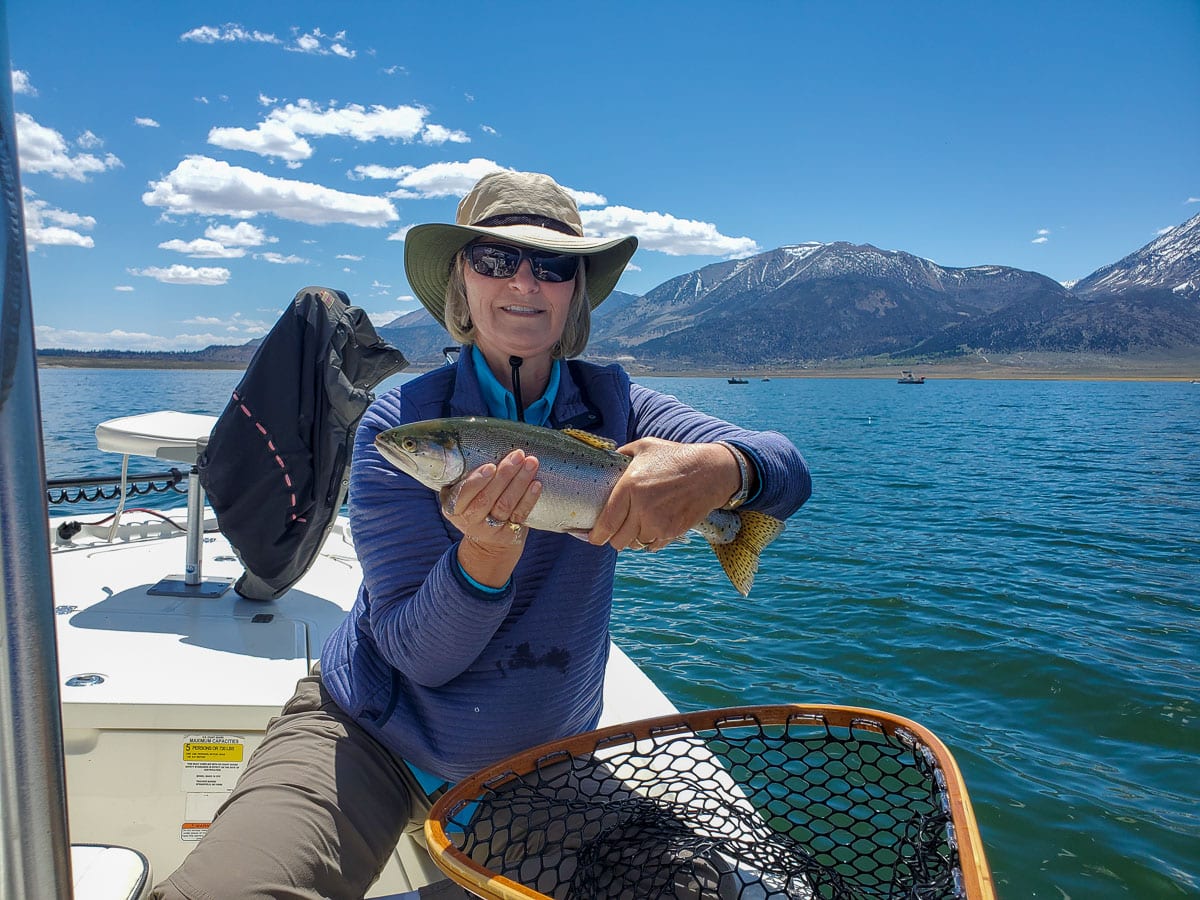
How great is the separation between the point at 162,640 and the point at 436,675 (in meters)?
2.46

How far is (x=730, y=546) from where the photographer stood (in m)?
2.91

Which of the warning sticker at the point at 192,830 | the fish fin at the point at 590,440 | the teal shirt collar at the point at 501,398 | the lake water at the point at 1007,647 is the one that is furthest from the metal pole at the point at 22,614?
the lake water at the point at 1007,647

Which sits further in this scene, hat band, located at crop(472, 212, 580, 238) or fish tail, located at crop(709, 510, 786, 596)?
hat band, located at crop(472, 212, 580, 238)

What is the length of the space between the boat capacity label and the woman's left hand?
7.46 ft

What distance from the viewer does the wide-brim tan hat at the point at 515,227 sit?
119 inches

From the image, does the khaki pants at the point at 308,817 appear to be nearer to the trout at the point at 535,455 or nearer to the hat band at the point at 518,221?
the trout at the point at 535,455

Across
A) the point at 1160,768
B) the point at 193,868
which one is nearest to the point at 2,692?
the point at 193,868

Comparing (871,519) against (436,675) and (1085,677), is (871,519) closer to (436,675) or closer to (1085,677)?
(1085,677)

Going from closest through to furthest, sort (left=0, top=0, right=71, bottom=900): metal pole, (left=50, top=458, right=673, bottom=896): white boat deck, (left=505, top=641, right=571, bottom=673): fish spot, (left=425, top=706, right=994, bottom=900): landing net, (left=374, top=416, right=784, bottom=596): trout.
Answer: (left=0, top=0, right=71, bottom=900): metal pole → (left=425, top=706, right=994, bottom=900): landing net → (left=374, top=416, right=784, bottom=596): trout → (left=505, top=641, right=571, bottom=673): fish spot → (left=50, top=458, right=673, bottom=896): white boat deck

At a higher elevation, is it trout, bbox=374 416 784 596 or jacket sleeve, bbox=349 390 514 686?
trout, bbox=374 416 784 596

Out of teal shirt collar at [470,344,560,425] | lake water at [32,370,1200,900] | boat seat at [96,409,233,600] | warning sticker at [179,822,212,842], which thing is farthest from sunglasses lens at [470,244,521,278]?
lake water at [32,370,1200,900]

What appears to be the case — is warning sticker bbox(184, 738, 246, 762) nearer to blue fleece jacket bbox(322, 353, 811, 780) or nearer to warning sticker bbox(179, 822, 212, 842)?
warning sticker bbox(179, 822, 212, 842)

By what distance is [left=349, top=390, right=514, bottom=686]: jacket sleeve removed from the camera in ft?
8.28

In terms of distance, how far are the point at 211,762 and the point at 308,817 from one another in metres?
1.52
